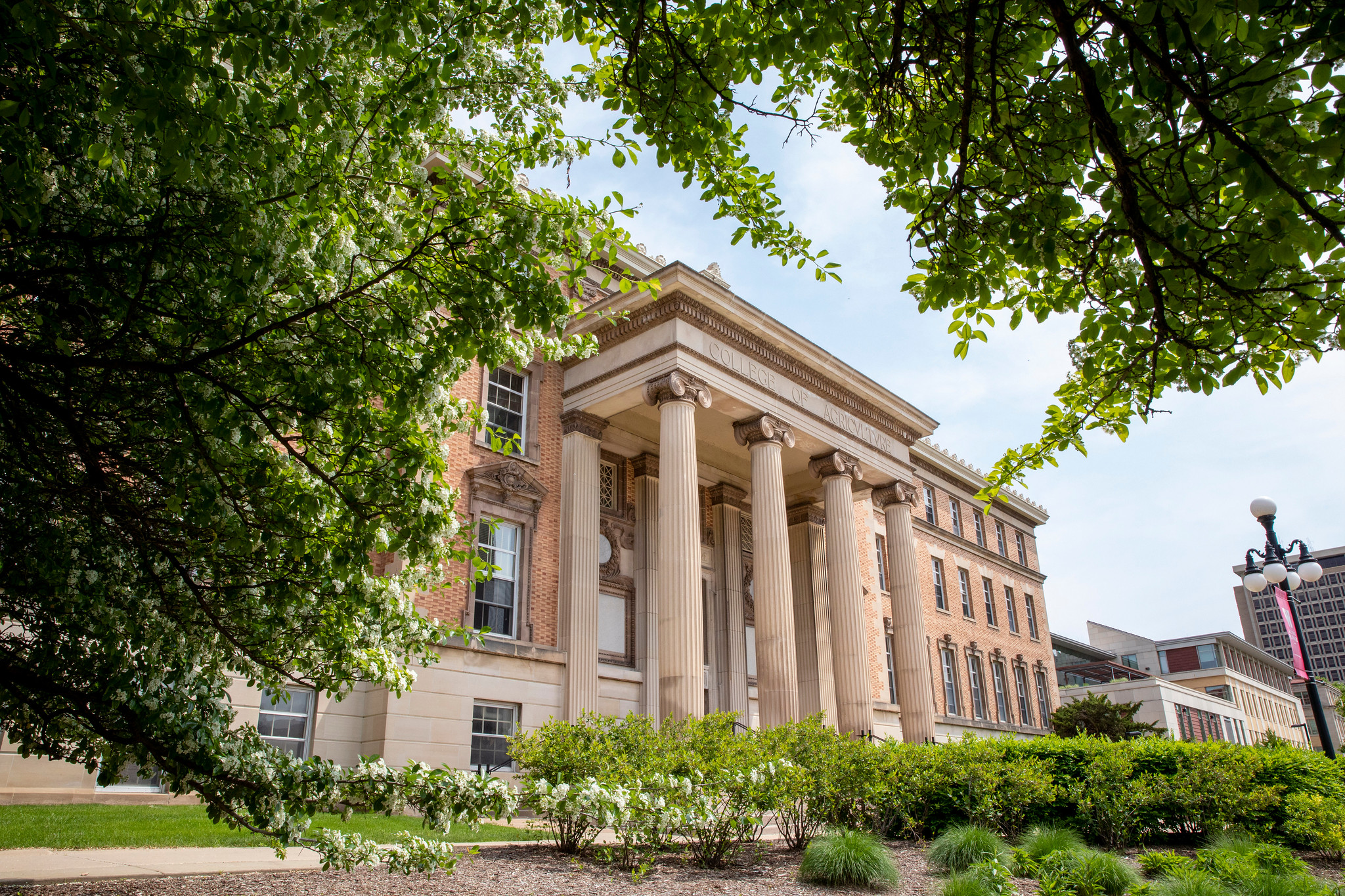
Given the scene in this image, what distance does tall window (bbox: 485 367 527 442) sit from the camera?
70.1 feet

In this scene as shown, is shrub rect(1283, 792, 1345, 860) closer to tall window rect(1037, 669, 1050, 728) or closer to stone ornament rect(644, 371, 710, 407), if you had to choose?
stone ornament rect(644, 371, 710, 407)

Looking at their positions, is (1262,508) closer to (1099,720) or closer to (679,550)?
(679,550)

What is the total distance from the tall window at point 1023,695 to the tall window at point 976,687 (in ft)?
11.6

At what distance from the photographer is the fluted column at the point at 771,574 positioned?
20.4m

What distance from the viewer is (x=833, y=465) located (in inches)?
976

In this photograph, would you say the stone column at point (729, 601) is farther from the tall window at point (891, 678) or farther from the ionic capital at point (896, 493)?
the tall window at point (891, 678)

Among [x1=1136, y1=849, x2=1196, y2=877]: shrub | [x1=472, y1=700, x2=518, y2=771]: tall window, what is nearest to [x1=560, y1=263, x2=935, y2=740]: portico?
[x1=472, y1=700, x2=518, y2=771]: tall window

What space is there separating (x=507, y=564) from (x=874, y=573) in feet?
60.6

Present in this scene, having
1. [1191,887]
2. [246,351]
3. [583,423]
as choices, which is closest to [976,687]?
[583,423]

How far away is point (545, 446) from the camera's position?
22.1 meters

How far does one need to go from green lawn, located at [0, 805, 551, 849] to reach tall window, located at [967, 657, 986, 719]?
95.6 feet

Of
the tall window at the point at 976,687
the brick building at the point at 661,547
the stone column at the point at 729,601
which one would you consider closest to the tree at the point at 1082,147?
the brick building at the point at 661,547

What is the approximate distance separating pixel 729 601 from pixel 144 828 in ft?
56.9

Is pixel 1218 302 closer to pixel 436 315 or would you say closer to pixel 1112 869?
pixel 436 315
